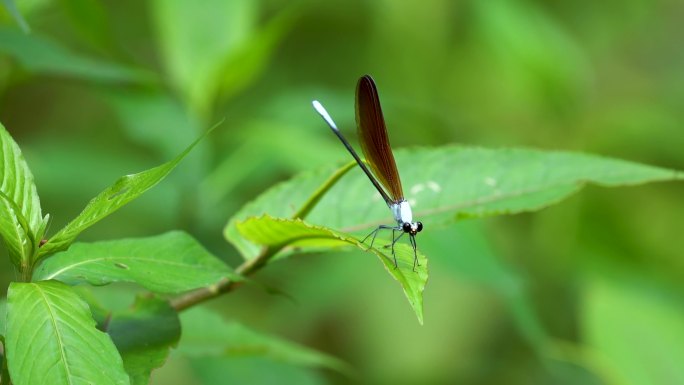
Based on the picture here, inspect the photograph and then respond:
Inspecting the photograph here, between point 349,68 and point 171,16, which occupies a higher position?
point 349,68

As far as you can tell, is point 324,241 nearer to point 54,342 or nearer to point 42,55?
point 54,342

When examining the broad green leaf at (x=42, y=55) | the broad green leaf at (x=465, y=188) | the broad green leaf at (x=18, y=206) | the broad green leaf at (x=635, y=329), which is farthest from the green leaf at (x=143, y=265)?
the broad green leaf at (x=635, y=329)

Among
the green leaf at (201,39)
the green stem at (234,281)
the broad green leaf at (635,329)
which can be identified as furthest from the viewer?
the broad green leaf at (635,329)

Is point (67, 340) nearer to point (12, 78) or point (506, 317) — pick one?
point (12, 78)

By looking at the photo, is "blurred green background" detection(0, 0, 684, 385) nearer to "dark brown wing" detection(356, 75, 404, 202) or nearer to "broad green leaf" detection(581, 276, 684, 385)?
"broad green leaf" detection(581, 276, 684, 385)

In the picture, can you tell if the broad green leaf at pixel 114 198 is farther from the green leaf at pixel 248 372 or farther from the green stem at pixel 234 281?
the green leaf at pixel 248 372

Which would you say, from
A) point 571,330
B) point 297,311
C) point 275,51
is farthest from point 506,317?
point 275,51

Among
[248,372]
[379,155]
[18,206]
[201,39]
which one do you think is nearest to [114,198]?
[18,206]
